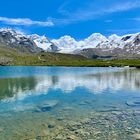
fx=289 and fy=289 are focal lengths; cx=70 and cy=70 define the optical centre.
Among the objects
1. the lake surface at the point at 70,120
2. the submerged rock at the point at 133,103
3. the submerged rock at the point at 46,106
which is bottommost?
the submerged rock at the point at 133,103

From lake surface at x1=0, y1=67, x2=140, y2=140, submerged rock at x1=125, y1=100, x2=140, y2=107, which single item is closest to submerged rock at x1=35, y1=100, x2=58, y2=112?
lake surface at x1=0, y1=67, x2=140, y2=140

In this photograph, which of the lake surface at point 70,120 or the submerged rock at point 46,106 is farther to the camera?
the submerged rock at point 46,106

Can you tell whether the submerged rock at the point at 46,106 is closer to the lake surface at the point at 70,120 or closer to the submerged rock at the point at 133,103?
the lake surface at the point at 70,120

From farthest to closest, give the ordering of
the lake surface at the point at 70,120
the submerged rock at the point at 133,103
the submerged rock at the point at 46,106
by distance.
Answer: the submerged rock at the point at 133,103 < the submerged rock at the point at 46,106 < the lake surface at the point at 70,120

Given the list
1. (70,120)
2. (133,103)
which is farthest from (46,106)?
(133,103)

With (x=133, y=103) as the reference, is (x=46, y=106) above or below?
above

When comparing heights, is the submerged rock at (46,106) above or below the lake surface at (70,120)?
above

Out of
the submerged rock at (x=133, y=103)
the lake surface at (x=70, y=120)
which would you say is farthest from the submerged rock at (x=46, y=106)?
the submerged rock at (x=133, y=103)

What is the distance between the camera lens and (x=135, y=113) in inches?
1543

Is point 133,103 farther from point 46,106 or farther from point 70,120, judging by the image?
point 70,120

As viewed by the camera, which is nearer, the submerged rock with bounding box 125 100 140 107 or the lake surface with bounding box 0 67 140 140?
the lake surface with bounding box 0 67 140 140

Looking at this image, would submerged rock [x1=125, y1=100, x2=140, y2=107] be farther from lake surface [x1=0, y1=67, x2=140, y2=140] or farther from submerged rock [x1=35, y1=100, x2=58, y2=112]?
submerged rock [x1=35, y1=100, x2=58, y2=112]

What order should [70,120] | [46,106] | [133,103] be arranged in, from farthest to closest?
[133,103] → [46,106] → [70,120]

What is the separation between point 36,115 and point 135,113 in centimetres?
1341
